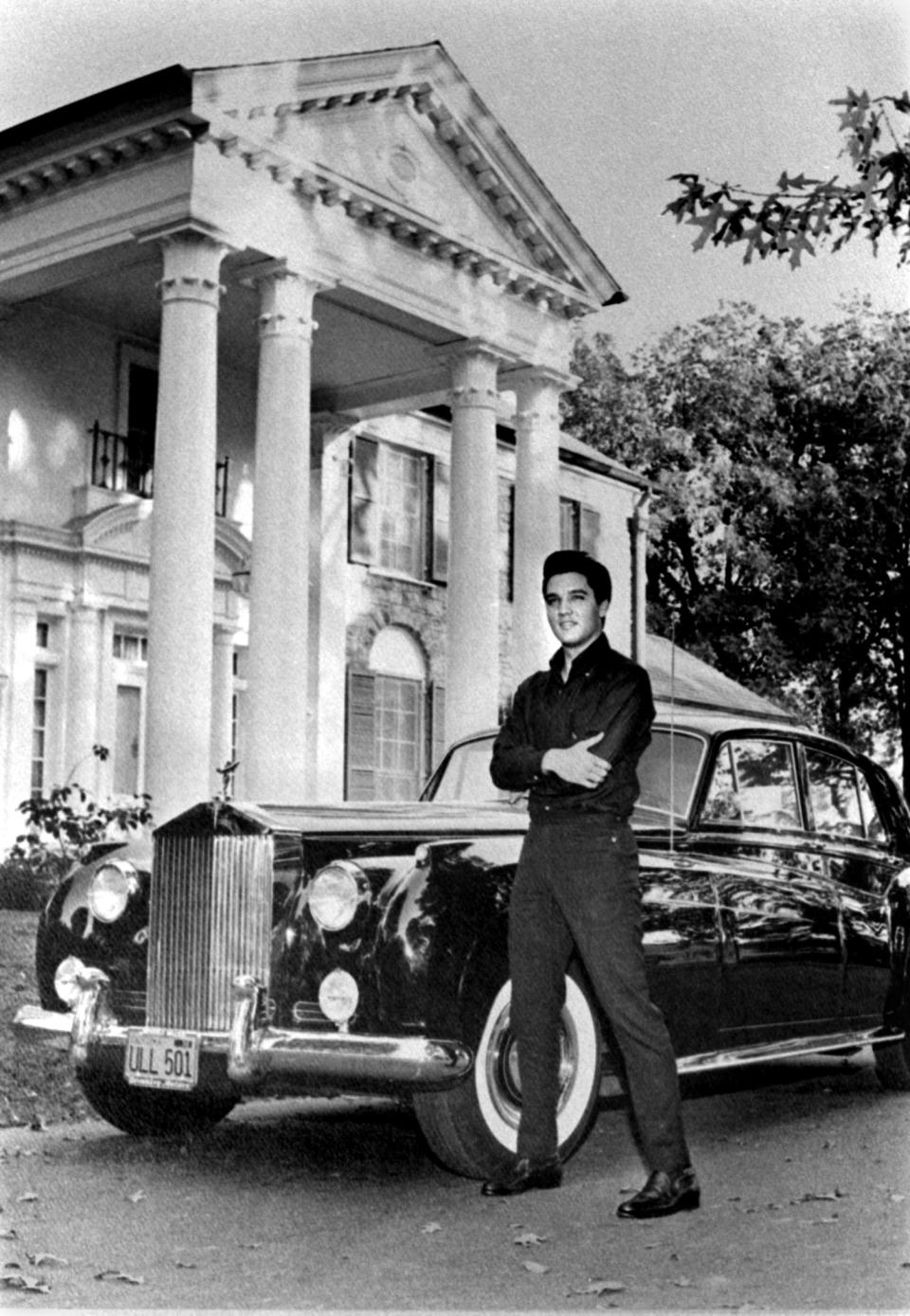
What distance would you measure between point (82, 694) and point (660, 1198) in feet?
40.5

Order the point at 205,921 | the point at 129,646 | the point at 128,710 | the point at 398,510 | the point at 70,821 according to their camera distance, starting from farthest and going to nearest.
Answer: the point at 398,510 → the point at 129,646 → the point at 128,710 → the point at 70,821 → the point at 205,921

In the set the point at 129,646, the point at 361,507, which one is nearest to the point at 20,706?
the point at 129,646

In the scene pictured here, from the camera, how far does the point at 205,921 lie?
520cm

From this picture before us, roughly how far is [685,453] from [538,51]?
2.49 meters

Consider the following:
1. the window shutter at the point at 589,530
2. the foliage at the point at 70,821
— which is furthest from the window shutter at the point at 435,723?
the foliage at the point at 70,821

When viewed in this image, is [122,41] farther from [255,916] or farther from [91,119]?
[91,119]

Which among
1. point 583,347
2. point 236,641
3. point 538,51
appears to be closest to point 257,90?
point 583,347

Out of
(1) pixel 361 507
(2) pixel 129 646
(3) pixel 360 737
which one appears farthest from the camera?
(1) pixel 361 507

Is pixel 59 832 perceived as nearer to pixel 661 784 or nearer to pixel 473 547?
pixel 473 547

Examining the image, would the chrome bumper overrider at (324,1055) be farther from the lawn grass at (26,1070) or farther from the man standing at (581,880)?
the lawn grass at (26,1070)

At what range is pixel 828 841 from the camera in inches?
266

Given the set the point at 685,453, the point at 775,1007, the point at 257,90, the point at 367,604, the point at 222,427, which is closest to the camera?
the point at 775,1007

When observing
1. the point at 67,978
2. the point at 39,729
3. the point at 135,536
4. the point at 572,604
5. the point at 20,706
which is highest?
the point at 135,536

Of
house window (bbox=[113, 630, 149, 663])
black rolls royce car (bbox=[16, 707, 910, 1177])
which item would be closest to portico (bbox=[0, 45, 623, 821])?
house window (bbox=[113, 630, 149, 663])
